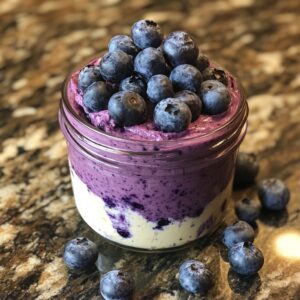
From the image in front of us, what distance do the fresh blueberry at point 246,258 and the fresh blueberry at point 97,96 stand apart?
1.02 feet

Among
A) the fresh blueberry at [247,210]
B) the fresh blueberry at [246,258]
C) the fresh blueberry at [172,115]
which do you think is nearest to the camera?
the fresh blueberry at [172,115]

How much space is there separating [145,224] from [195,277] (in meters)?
0.11

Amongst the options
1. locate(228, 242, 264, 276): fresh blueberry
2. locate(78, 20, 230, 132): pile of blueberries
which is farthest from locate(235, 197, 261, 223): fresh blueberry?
locate(78, 20, 230, 132): pile of blueberries

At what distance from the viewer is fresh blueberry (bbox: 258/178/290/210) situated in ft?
3.54

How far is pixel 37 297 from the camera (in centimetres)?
92

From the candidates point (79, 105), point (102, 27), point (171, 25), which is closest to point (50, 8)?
point (102, 27)

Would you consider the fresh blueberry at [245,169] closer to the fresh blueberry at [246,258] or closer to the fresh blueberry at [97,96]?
the fresh blueberry at [246,258]

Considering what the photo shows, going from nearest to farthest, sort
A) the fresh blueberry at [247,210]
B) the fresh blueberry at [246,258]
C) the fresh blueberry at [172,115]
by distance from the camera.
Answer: the fresh blueberry at [172,115], the fresh blueberry at [246,258], the fresh blueberry at [247,210]

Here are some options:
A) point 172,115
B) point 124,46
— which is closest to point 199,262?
point 172,115

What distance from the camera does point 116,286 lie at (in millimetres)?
891

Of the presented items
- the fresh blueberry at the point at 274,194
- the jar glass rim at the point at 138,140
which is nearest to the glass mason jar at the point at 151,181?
the jar glass rim at the point at 138,140

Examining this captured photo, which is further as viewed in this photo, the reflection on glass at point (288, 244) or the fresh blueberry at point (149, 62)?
→ the reflection on glass at point (288, 244)

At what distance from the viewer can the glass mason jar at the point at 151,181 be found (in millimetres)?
854

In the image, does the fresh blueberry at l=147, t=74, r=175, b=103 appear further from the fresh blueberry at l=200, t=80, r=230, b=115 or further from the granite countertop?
the granite countertop
